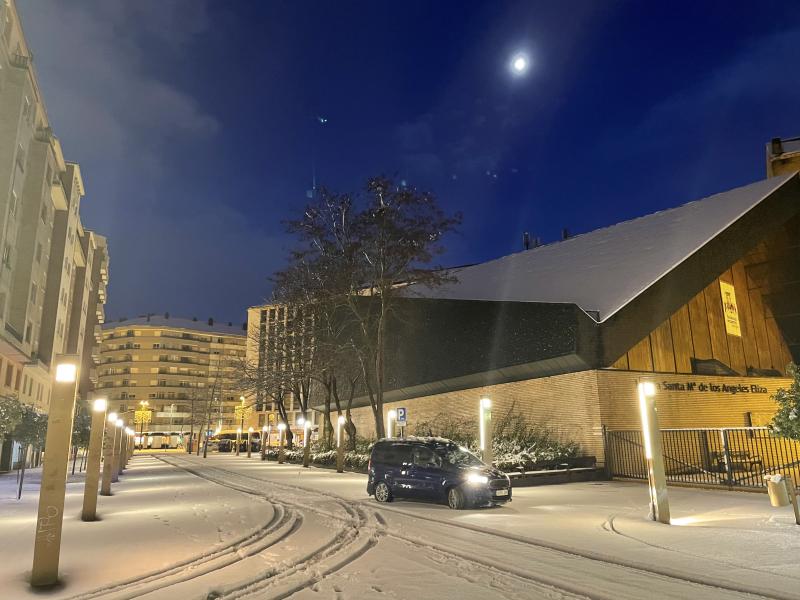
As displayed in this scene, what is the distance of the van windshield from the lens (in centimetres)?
1619

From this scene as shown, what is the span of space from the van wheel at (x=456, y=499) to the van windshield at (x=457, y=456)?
72 cm

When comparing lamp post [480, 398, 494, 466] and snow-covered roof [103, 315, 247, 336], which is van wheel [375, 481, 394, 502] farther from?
snow-covered roof [103, 315, 247, 336]


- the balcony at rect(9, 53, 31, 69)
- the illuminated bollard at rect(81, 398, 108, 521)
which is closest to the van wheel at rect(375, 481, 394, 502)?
the illuminated bollard at rect(81, 398, 108, 521)

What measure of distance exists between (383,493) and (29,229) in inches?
1621

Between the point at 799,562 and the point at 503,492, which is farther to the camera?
the point at 503,492

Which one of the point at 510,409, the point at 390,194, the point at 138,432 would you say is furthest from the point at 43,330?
the point at 138,432

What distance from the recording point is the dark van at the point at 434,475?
1540 cm

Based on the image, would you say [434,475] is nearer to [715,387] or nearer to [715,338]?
[715,387]

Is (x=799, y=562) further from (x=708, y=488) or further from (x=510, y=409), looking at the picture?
(x=510, y=409)

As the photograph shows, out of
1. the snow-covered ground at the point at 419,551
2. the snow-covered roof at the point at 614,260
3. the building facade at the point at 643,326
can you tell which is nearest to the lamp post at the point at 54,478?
the snow-covered ground at the point at 419,551

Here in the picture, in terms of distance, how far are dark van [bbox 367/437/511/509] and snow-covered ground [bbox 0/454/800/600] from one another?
0.45m

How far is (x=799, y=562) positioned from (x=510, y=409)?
21.1 metres

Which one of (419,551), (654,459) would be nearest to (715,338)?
(654,459)

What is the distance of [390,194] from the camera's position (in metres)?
30.7
